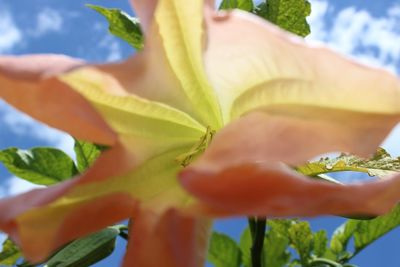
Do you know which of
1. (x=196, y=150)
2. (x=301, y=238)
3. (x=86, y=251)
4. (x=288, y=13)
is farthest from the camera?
(x=301, y=238)

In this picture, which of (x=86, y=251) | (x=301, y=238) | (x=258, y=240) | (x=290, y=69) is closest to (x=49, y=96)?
(x=290, y=69)

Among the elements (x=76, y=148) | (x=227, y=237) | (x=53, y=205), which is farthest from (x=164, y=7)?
(x=227, y=237)

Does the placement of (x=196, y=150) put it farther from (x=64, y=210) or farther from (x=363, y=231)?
(x=363, y=231)

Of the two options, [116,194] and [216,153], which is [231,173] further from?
[116,194]

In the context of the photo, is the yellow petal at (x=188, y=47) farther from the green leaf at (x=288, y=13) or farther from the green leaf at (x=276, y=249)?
the green leaf at (x=276, y=249)

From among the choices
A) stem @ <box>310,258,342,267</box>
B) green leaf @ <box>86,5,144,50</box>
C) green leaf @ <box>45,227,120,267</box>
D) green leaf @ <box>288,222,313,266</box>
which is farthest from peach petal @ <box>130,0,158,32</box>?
green leaf @ <box>288,222,313,266</box>

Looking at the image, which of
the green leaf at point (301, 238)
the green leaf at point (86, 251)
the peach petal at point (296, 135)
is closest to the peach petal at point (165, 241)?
the peach petal at point (296, 135)

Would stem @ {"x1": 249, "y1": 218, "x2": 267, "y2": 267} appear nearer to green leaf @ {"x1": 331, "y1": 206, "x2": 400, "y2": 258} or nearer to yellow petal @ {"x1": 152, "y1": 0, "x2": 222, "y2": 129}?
yellow petal @ {"x1": 152, "y1": 0, "x2": 222, "y2": 129}
